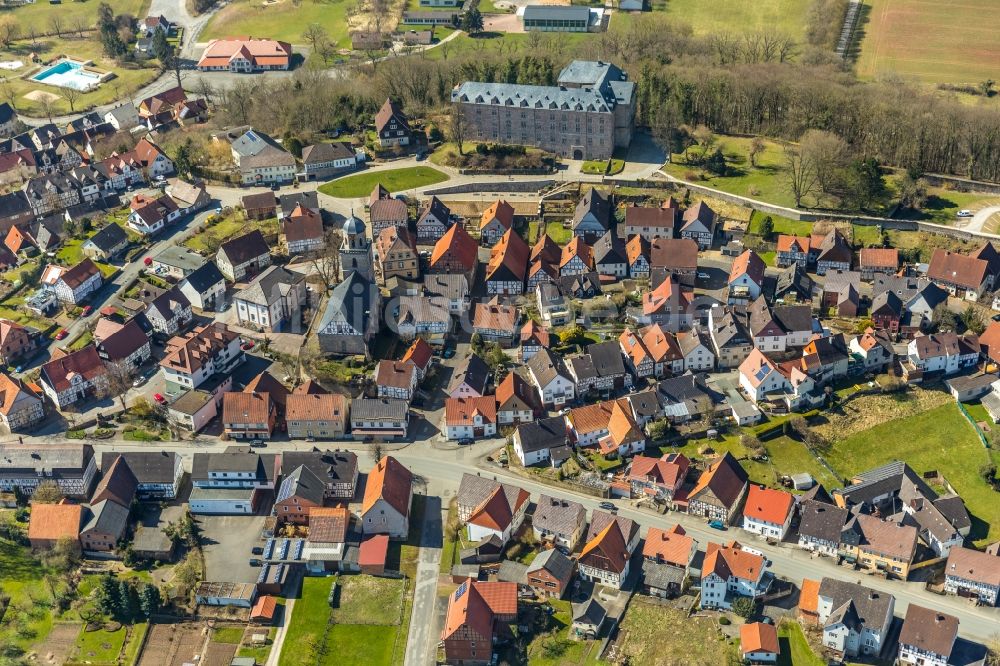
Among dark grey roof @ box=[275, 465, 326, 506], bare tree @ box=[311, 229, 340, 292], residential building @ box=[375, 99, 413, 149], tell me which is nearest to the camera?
dark grey roof @ box=[275, 465, 326, 506]

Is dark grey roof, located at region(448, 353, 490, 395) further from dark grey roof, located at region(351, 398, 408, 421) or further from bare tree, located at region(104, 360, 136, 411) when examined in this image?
bare tree, located at region(104, 360, 136, 411)

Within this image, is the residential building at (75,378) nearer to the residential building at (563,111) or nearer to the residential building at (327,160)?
the residential building at (327,160)

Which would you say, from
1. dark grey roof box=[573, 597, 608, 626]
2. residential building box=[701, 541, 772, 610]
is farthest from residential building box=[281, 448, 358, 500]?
residential building box=[701, 541, 772, 610]

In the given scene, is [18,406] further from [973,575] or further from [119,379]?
[973,575]

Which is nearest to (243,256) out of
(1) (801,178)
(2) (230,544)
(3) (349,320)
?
(3) (349,320)

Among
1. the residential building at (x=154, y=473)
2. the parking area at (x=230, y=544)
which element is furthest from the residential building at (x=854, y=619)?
the residential building at (x=154, y=473)
